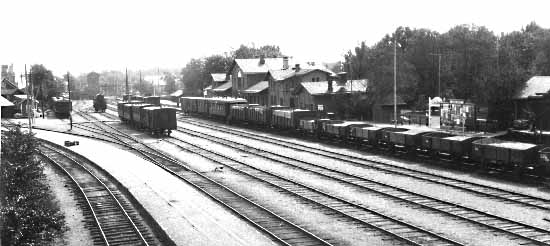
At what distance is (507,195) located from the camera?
2255cm

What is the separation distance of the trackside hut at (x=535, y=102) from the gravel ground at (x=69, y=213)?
32.7 m

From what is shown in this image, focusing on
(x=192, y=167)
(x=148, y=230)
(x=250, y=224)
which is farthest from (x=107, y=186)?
(x=250, y=224)

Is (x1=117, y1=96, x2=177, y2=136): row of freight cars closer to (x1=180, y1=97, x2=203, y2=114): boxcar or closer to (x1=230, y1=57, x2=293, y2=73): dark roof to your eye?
(x1=180, y1=97, x2=203, y2=114): boxcar

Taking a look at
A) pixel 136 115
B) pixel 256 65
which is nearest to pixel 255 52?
pixel 256 65

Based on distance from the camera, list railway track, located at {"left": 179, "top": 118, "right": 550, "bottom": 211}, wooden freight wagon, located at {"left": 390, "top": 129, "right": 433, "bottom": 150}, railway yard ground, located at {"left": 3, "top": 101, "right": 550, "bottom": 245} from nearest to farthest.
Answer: railway yard ground, located at {"left": 3, "top": 101, "right": 550, "bottom": 245} < railway track, located at {"left": 179, "top": 118, "right": 550, "bottom": 211} < wooden freight wagon, located at {"left": 390, "top": 129, "right": 433, "bottom": 150}

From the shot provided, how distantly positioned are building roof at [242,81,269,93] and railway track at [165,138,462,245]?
50300mm

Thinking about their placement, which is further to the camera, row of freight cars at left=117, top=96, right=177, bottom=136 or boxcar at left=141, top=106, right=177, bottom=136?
row of freight cars at left=117, top=96, right=177, bottom=136

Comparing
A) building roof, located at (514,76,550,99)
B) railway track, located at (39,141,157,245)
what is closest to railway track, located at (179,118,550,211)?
railway track, located at (39,141,157,245)

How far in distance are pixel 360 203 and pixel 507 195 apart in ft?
20.2

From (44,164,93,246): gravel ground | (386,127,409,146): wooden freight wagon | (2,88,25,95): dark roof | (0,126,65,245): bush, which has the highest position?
(2,88,25,95): dark roof

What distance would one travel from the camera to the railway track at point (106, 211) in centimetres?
1756

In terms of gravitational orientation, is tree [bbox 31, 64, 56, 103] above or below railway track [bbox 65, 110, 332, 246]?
above

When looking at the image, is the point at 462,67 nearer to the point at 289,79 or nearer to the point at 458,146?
the point at 289,79

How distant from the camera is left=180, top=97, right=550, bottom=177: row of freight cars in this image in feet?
83.7
